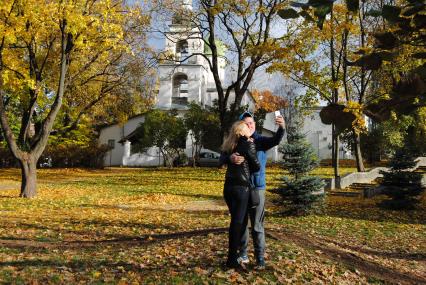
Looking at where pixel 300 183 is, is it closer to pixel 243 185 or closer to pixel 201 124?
pixel 243 185

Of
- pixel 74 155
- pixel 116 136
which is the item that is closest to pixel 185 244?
pixel 74 155

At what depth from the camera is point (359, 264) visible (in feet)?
21.4

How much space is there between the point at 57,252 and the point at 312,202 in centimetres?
723

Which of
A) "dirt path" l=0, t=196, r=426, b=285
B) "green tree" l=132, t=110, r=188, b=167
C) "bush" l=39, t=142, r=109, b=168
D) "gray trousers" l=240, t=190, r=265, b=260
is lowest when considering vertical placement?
"dirt path" l=0, t=196, r=426, b=285

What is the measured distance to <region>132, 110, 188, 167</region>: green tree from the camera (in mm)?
36688

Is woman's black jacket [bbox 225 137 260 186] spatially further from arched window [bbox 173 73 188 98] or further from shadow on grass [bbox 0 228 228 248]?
arched window [bbox 173 73 188 98]

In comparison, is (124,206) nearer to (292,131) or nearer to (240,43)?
(292,131)

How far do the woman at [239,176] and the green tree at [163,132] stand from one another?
1235 inches

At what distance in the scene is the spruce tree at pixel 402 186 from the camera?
14.4m

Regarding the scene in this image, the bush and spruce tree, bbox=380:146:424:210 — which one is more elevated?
the bush

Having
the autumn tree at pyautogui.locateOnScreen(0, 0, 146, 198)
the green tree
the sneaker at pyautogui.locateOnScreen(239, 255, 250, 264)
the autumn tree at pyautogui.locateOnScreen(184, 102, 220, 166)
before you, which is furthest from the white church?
the sneaker at pyautogui.locateOnScreen(239, 255, 250, 264)

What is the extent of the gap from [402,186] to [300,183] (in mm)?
4600

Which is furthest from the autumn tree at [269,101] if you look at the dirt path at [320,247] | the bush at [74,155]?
the dirt path at [320,247]

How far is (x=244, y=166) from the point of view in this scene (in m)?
5.46
